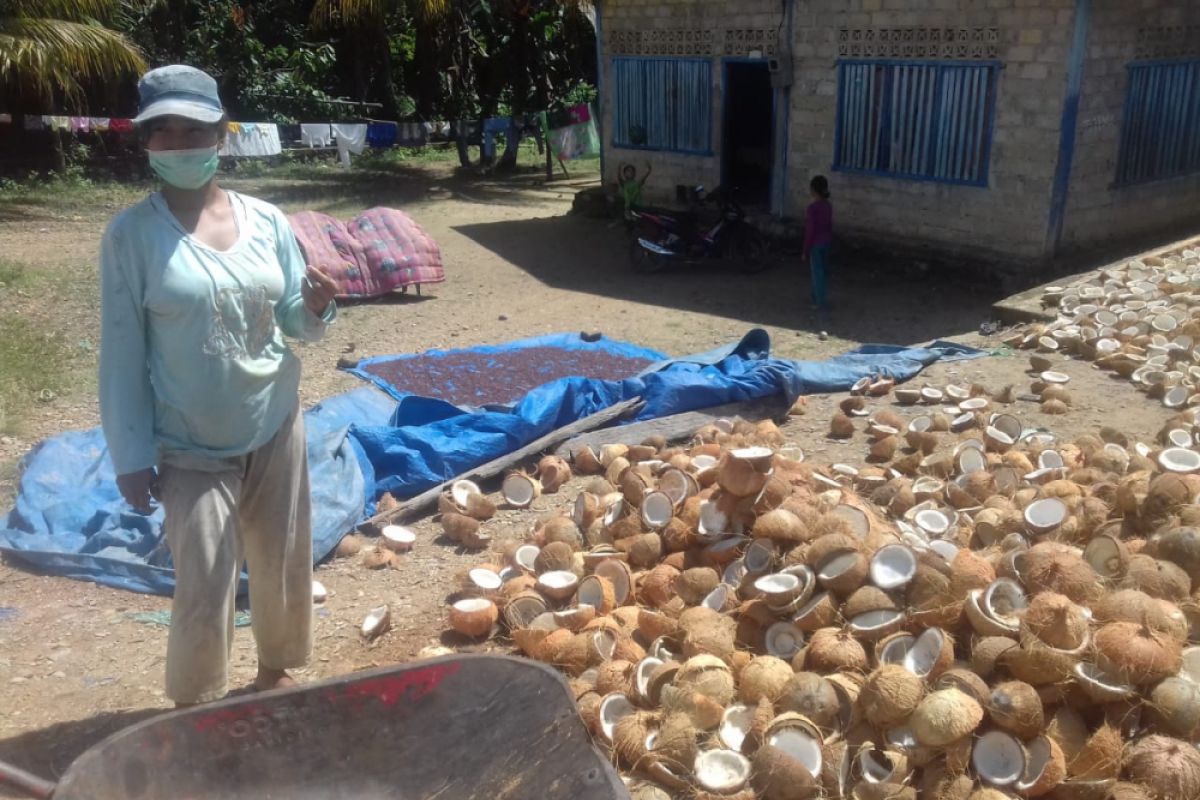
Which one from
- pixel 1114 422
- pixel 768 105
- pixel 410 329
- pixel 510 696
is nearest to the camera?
pixel 510 696

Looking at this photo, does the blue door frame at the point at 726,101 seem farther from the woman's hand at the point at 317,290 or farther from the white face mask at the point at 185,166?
the white face mask at the point at 185,166

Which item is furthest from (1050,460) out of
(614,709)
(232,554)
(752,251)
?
(752,251)

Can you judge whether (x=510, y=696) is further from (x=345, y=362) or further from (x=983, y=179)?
(x=983, y=179)

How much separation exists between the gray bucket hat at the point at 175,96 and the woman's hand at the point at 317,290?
0.49m

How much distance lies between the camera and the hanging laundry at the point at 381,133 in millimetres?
17797

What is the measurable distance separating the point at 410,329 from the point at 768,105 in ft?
27.5

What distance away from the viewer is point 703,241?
11688 millimetres

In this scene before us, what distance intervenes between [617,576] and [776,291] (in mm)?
7231

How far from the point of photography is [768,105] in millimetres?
15391

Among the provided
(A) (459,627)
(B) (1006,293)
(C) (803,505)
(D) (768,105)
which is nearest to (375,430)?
(A) (459,627)

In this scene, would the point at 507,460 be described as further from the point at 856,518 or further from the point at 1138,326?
the point at 1138,326

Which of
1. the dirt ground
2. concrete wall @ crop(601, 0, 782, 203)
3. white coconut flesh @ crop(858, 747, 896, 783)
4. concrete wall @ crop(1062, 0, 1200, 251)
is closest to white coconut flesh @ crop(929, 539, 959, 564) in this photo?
white coconut flesh @ crop(858, 747, 896, 783)

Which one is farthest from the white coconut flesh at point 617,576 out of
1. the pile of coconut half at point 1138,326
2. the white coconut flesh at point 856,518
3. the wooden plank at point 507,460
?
the pile of coconut half at point 1138,326

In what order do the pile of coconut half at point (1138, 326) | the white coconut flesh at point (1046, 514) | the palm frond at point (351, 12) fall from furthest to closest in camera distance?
1. the palm frond at point (351, 12)
2. the pile of coconut half at point (1138, 326)
3. the white coconut flesh at point (1046, 514)
